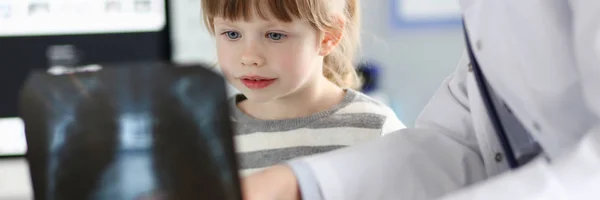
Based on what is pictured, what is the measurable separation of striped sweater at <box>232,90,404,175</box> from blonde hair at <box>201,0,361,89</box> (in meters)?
0.10

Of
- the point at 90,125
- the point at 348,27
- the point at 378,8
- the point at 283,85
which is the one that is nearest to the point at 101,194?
the point at 90,125

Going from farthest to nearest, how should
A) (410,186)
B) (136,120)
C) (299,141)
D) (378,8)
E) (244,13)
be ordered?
(378,8) < (299,141) < (244,13) < (410,186) < (136,120)

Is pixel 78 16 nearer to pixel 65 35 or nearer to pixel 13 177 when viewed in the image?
pixel 65 35

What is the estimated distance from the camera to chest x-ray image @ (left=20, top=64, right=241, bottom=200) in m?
0.46

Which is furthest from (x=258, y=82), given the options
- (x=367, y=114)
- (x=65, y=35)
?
(x=65, y=35)

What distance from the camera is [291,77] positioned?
0.91 meters

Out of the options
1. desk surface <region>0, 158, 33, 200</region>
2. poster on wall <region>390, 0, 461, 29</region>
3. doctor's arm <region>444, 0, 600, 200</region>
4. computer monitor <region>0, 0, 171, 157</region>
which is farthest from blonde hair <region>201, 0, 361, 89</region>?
poster on wall <region>390, 0, 461, 29</region>

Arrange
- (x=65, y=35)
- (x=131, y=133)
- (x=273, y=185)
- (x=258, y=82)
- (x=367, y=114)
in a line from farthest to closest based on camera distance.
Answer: (x=65, y=35) < (x=367, y=114) < (x=258, y=82) < (x=273, y=185) < (x=131, y=133)

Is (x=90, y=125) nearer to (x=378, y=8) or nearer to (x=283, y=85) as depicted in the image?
(x=283, y=85)

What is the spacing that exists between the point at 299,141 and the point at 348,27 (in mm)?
180

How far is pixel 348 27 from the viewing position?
3.45 feet

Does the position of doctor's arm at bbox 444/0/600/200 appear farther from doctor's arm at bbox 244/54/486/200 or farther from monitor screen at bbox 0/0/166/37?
monitor screen at bbox 0/0/166/37

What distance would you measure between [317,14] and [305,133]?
0.55ft

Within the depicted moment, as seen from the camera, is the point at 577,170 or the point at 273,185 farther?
the point at 273,185
